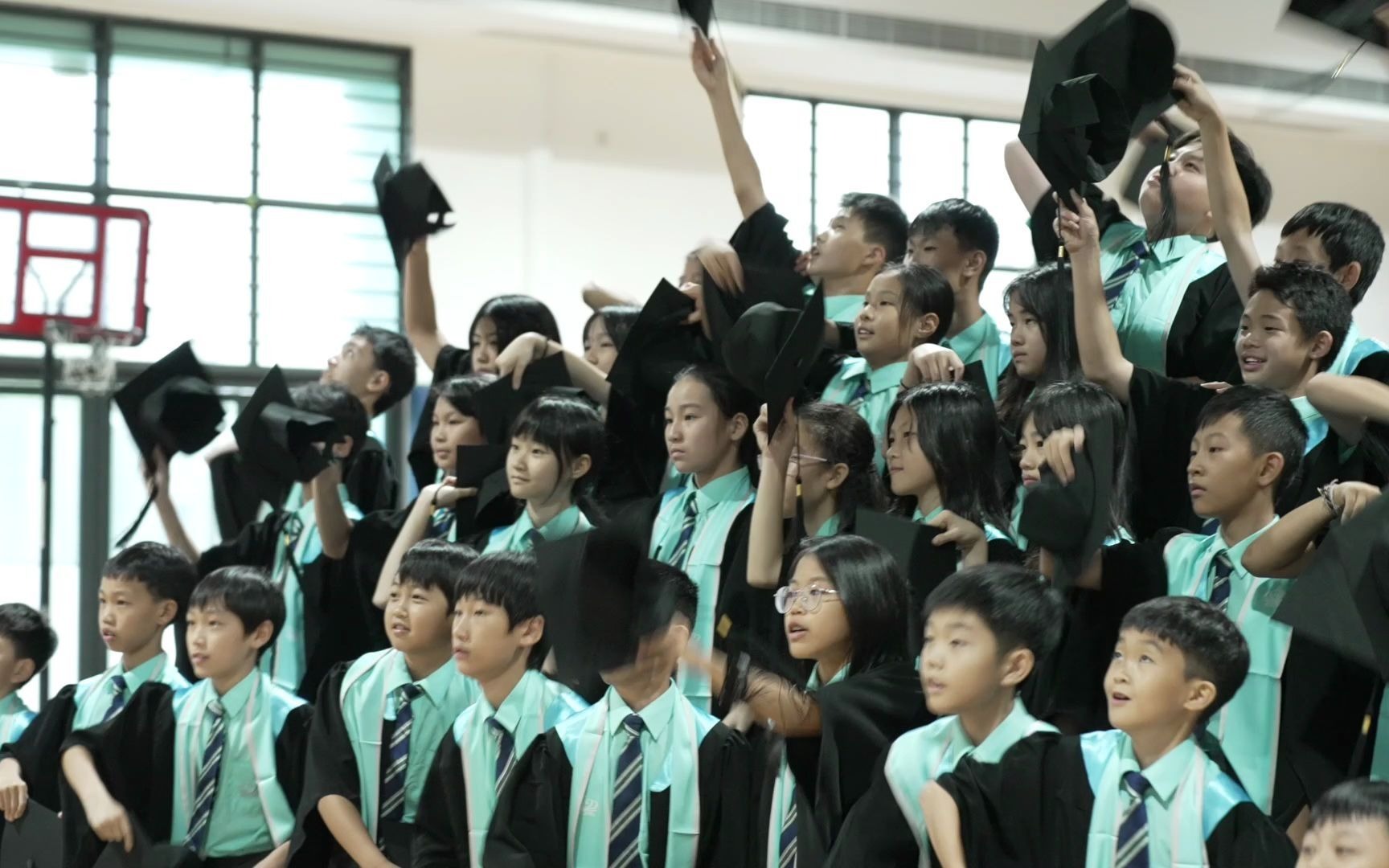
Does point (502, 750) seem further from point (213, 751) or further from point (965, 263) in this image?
point (965, 263)

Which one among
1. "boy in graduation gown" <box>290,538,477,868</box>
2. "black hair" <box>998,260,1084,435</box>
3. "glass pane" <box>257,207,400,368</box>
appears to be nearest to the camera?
"black hair" <box>998,260,1084,435</box>

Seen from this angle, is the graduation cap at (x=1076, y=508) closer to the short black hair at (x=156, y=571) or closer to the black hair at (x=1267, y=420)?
the black hair at (x=1267, y=420)

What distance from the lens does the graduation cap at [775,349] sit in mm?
3004

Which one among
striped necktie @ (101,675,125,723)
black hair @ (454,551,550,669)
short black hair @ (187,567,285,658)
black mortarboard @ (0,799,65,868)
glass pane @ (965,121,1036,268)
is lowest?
black mortarboard @ (0,799,65,868)

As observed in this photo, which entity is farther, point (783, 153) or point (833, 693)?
point (783, 153)

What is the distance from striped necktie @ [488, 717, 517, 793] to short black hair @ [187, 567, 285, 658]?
791 mm

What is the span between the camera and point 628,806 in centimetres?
289

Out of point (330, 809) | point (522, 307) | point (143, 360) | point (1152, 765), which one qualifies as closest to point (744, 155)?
point (522, 307)

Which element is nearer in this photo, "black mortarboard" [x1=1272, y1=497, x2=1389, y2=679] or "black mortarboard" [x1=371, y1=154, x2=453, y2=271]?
"black mortarboard" [x1=1272, y1=497, x2=1389, y2=679]

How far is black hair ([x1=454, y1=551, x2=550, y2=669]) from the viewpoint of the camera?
3.19m

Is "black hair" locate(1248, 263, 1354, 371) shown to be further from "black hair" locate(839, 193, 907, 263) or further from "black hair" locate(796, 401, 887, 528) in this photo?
"black hair" locate(839, 193, 907, 263)

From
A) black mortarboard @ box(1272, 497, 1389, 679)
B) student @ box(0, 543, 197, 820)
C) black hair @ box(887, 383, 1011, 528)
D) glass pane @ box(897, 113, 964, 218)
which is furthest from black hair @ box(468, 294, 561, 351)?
glass pane @ box(897, 113, 964, 218)

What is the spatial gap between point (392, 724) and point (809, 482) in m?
0.95

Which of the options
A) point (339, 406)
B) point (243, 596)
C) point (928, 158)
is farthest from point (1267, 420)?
point (928, 158)
